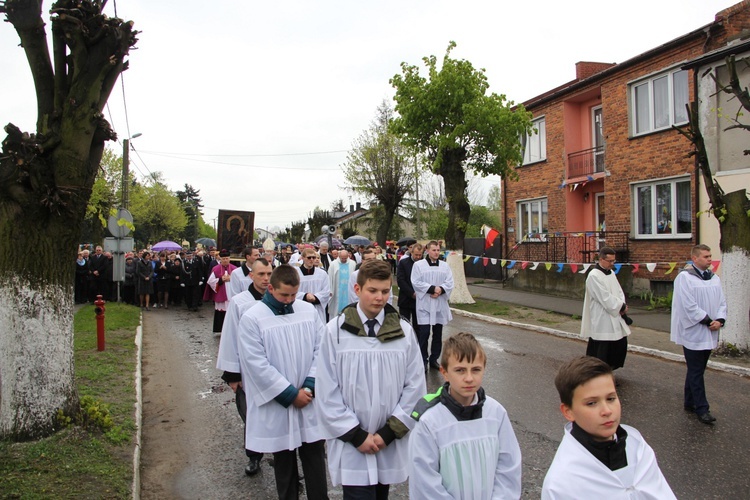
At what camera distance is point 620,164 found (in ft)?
63.7

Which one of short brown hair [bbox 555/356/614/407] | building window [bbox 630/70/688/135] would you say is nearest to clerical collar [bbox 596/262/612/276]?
short brown hair [bbox 555/356/614/407]

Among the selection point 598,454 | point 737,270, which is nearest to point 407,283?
point 737,270

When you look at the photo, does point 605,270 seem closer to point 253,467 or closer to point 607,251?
point 607,251

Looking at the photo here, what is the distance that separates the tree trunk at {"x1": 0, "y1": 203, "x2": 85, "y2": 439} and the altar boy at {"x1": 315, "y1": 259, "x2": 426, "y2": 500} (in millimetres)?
3368

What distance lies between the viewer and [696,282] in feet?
22.5

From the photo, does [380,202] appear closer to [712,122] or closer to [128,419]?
[712,122]

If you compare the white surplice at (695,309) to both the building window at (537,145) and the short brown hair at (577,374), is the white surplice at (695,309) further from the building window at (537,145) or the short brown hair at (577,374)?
the building window at (537,145)

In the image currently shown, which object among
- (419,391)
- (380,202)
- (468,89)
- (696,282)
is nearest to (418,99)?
(468,89)

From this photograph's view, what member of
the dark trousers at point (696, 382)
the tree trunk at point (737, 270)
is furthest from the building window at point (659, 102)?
the dark trousers at point (696, 382)

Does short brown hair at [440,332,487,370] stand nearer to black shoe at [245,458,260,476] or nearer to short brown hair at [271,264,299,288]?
short brown hair at [271,264,299,288]

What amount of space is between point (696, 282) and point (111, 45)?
6.99 meters

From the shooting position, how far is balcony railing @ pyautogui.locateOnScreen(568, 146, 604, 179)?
21.3m

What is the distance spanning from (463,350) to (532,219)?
23.1 meters

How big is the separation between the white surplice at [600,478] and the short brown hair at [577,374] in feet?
0.61
